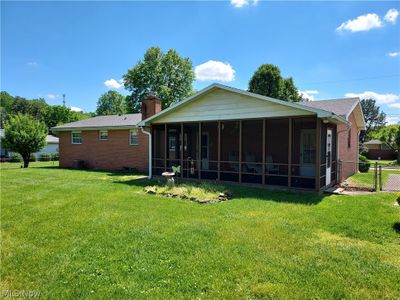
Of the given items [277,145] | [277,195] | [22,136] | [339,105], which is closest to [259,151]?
[277,145]

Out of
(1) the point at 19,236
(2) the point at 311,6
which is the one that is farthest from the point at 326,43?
(1) the point at 19,236

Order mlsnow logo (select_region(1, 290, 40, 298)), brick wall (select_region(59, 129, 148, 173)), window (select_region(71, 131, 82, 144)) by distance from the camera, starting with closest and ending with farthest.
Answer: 1. mlsnow logo (select_region(1, 290, 40, 298))
2. brick wall (select_region(59, 129, 148, 173))
3. window (select_region(71, 131, 82, 144))

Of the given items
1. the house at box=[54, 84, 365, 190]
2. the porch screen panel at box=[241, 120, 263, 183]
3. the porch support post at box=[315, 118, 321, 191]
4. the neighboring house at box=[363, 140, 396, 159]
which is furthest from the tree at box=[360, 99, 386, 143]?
the porch support post at box=[315, 118, 321, 191]

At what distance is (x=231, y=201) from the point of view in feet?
27.3

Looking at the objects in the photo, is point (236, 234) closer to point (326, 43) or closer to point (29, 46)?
point (326, 43)

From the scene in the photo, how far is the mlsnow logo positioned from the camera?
11.3 ft

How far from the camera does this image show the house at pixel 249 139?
1044 cm

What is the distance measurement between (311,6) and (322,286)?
38.9 feet

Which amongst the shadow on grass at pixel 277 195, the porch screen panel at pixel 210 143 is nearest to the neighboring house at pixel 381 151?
the porch screen panel at pixel 210 143

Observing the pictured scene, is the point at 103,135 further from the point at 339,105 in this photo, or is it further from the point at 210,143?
the point at 339,105

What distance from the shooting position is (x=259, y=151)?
1409cm

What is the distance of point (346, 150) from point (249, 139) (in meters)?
5.17

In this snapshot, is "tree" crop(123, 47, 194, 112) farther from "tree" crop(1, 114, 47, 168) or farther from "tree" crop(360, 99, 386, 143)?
"tree" crop(360, 99, 386, 143)

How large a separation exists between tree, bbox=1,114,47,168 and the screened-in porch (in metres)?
12.3
